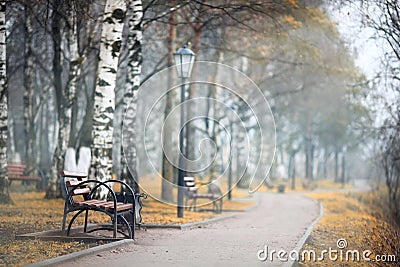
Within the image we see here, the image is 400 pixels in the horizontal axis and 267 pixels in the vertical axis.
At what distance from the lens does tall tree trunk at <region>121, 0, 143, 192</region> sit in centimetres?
1814

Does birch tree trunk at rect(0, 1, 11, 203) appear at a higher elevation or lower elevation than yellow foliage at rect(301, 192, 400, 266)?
higher

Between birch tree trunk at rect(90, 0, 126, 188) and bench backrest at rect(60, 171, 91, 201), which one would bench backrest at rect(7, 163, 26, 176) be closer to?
birch tree trunk at rect(90, 0, 126, 188)

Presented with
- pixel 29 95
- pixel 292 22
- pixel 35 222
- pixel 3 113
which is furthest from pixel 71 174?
pixel 29 95

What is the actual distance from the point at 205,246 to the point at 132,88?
889 centimetres

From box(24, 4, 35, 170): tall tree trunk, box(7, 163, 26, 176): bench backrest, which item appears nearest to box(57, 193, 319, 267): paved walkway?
box(7, 163, 26, 176): bench backrest

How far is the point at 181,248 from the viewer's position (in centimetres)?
1095

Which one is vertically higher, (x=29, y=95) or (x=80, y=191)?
(x=29, y=95)

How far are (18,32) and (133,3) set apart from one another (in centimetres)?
1097

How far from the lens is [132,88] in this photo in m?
19.4

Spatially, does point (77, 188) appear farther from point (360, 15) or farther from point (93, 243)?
point (360, 15)

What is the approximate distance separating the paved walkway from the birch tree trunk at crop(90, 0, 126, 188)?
2709mm

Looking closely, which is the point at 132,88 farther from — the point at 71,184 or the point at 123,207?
the point at 71,184

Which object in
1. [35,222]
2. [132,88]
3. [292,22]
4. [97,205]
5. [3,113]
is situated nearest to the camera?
[97,205]

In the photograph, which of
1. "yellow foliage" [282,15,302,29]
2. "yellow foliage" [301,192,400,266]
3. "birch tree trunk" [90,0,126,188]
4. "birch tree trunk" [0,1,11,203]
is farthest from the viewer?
"yellow foliage" [282,15,302,29]
